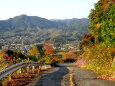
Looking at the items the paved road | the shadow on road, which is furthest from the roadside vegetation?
the shadow on road

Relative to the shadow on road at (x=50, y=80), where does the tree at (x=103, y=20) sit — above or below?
above

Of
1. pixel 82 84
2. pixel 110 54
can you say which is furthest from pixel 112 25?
pixel 82 84

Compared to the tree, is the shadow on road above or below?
below

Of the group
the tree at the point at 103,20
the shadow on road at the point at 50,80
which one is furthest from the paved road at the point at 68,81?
the tree at the point at 103,20

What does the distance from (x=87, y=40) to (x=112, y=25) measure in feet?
87.6

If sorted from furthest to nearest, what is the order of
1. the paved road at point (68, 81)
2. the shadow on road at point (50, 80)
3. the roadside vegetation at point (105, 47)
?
1. the roadside vegetation at point (105, 47)
2. the shadow on road at point (50, 80)
3. the paved road at point (68, 81)

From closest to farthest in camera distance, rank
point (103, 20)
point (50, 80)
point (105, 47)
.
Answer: point (50, 80), point (105, 47), point (103, 20)

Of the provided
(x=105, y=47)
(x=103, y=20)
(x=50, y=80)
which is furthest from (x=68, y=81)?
(x=103, y=20)

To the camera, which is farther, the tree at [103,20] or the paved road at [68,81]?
the tree at [103,20]

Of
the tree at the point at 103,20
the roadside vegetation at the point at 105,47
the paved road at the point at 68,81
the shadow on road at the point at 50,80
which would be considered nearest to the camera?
the paved road at the point at 68,81

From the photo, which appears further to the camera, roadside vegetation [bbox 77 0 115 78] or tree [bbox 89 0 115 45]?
tree [bbox 89 0 115 45]

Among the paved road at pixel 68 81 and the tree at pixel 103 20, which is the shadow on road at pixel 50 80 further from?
the tree at pixel 103 20

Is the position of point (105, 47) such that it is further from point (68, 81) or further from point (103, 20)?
point (68, 81)

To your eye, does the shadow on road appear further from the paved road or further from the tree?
the tree
